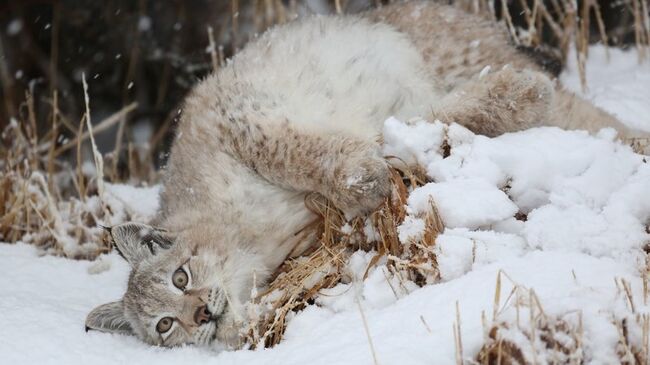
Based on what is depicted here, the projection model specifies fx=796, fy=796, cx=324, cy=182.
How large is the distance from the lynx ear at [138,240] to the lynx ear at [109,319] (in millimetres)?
240

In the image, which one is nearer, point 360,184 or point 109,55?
point 360,184

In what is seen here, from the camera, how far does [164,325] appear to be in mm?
3707

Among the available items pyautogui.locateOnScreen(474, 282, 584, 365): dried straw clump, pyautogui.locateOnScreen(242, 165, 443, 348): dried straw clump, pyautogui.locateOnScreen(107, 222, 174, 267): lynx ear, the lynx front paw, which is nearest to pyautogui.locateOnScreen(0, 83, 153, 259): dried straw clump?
pyautogui.locateOnScreen(107, 222, 174, 267): lynx ear

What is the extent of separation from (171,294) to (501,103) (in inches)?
72.6

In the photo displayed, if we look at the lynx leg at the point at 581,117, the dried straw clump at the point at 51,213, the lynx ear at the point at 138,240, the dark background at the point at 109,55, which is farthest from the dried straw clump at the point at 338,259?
the dark background at the point at 109,55

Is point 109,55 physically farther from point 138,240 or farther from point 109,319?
point 109,319

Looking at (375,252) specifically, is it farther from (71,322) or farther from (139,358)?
(71,322)

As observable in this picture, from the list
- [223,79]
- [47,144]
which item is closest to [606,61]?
[223,79]

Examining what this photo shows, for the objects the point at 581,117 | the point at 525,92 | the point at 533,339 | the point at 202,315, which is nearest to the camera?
the point at 533,339

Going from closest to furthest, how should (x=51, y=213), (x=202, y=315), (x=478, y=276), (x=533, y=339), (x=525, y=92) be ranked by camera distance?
(x=533, y=339), (x=478, y=276), (x=202, y=315), (x=525, y=92), (x=51, y=213)

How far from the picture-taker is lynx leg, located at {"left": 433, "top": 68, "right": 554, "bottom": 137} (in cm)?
390

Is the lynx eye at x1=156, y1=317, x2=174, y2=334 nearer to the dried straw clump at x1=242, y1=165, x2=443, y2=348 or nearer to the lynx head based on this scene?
the lynx head

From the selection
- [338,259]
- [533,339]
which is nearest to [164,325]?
[338,259]

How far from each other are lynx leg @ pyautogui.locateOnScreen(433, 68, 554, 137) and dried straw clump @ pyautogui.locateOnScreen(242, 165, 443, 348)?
1.50ft
